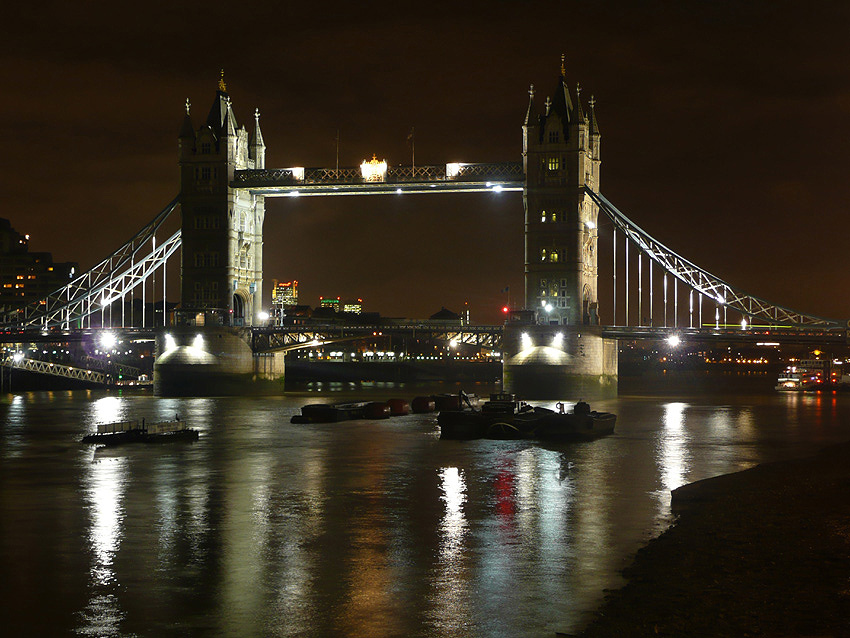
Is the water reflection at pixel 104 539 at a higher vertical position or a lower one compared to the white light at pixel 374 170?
lower

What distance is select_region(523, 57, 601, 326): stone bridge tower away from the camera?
90.2 metres

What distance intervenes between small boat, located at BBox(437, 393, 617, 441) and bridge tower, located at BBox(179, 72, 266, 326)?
142 feet

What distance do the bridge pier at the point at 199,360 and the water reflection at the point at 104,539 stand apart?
2048 inches

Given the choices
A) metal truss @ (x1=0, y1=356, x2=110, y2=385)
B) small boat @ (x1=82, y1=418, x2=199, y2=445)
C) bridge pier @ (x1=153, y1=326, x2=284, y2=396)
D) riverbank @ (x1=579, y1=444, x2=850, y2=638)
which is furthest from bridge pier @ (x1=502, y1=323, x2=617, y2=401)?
metal truss @ (x1=0, y1=356, x2=110, y2=385)

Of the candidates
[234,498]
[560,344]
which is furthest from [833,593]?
[560,344]

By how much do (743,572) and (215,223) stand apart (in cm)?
8180

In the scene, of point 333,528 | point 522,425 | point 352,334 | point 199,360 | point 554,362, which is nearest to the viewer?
point 333,528

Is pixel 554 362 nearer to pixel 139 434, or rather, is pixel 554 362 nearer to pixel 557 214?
pixel 557 214

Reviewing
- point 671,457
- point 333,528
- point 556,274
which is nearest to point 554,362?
point 556,274

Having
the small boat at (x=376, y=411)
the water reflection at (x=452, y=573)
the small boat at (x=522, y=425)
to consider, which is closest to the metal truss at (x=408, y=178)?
the small boat at (x=376, y=411)

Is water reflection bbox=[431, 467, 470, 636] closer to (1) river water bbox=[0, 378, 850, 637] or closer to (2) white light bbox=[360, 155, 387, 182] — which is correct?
(1) river water bbox=[0, 378, 850, 637]

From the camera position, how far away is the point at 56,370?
4724 inches

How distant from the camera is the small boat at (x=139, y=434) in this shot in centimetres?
5444

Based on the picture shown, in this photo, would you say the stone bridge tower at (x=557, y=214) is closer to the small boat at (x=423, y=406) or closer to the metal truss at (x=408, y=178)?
the metal truss at (x=408, y=178)
